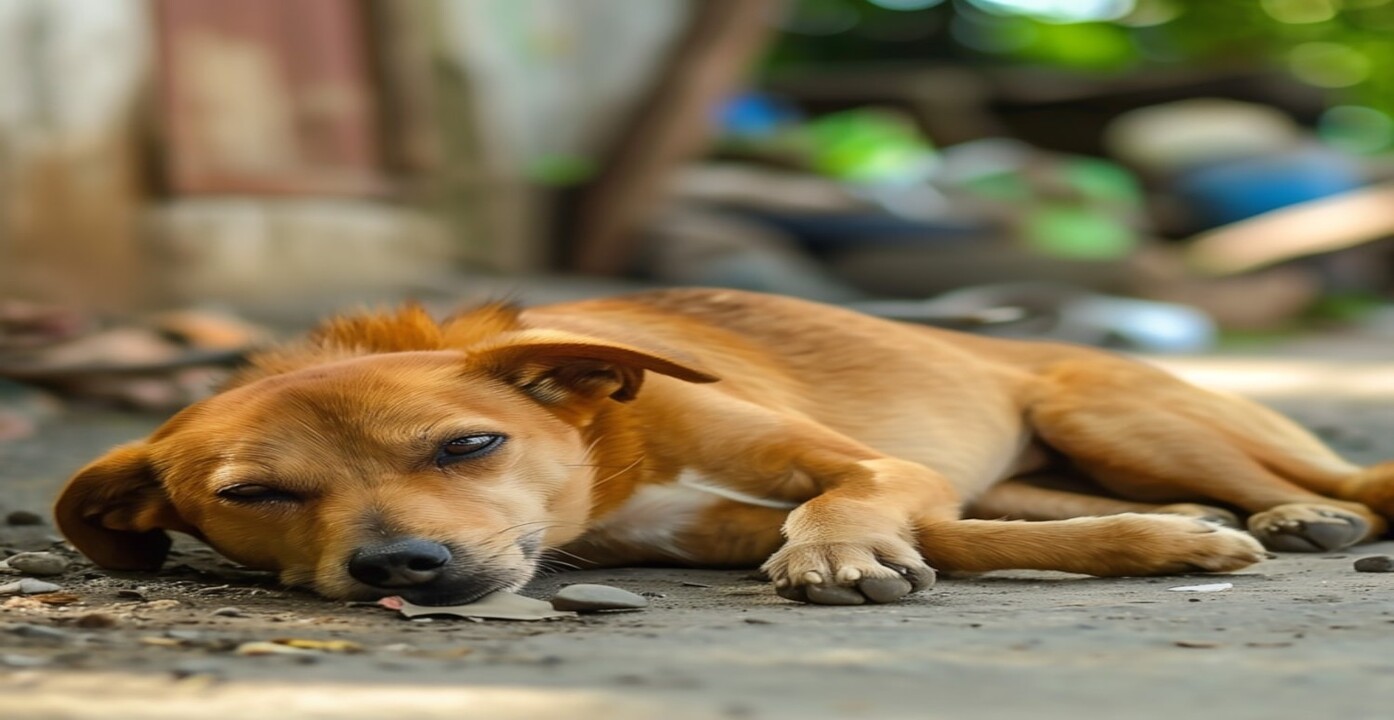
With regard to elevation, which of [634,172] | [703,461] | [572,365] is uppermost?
[634,172]

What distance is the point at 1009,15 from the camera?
21328 millimetres

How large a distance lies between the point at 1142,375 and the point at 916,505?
1183 mm

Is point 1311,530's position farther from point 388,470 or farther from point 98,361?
point 98,361

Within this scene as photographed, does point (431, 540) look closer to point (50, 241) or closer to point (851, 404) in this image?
point (851, 404)

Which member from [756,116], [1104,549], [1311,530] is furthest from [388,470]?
[756,116]

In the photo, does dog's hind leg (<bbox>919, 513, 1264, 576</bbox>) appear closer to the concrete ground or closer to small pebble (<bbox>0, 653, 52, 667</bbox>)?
the concrete ground

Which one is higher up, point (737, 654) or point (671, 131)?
point (671, 131)

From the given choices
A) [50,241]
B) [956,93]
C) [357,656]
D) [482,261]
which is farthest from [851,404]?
[956,93]

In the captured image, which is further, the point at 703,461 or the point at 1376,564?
the point at 703,461

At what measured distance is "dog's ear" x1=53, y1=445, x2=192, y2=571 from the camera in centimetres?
319

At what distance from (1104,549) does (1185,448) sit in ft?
2.75

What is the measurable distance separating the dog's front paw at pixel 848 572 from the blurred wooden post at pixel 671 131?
28.0 feet

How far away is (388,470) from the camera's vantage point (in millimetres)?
2863

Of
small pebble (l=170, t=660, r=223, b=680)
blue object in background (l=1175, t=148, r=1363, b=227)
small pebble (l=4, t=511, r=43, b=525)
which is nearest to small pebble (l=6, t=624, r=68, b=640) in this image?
small pebble (l=170, t=660, r=223, b=680)
